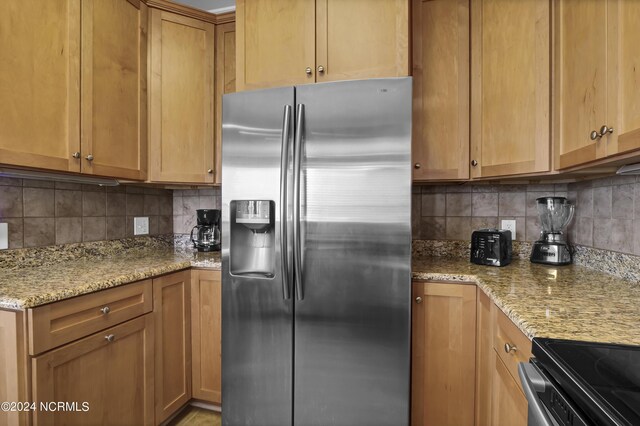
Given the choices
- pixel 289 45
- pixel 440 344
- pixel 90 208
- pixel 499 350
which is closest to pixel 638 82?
pixel 499 350

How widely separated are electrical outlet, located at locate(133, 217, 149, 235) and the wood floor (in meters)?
1.15

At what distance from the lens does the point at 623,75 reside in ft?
3.11

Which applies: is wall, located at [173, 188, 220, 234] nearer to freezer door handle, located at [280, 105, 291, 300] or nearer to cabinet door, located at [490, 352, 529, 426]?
freezer door handle, located at [280, 105, 291, 300]

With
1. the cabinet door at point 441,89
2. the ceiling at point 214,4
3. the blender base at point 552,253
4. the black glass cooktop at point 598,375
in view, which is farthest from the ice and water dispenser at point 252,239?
the ceiling at point 214,4

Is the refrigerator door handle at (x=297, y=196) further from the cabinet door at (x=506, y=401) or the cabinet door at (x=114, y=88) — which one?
the cabinet door at (x=114, y=88)

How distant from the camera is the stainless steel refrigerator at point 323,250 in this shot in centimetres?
139

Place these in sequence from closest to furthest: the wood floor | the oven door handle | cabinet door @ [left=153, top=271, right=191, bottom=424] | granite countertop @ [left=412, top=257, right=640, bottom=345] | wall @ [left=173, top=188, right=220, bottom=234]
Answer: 1. the oven door handle
2. granite countertop @ [left=412, top=257, right=640, bottom=345]
3. cabinet door @ [left=153, top=271, right=191, bottom=424]
4. the wood floor
5. wall @ [left=173, top=188, right=220, bottom=234]

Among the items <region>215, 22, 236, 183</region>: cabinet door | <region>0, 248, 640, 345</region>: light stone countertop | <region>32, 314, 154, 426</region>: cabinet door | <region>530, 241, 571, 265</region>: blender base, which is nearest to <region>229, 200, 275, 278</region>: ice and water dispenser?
<region>0, 248, 640, 345</region>: light stone countertop

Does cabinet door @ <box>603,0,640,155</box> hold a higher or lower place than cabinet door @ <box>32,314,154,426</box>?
higher

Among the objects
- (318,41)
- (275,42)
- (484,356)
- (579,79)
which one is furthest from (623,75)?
(275,42)

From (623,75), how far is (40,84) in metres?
2.10

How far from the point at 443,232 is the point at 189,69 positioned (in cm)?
188

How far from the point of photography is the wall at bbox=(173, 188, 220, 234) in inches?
96.2

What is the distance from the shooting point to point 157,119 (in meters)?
1.96
